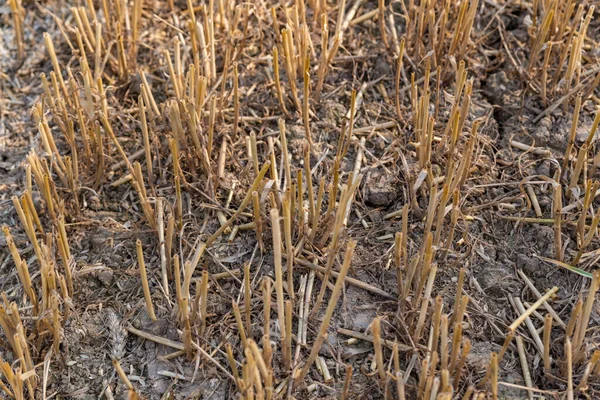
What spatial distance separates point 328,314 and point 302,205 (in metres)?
0.42

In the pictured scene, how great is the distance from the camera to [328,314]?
1758 millimetres

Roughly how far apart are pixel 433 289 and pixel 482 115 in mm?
718

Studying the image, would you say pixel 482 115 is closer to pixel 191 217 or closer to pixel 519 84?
pixel 519 84

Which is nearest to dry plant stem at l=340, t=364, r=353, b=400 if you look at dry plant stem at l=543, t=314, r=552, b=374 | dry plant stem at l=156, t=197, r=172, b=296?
dry plant stem at l=543, t=314, r=552, b=374

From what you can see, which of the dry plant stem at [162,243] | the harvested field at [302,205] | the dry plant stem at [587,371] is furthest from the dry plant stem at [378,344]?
the dry plant stem at [162,243]

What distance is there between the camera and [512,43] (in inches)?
107

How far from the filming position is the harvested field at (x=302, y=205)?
1.97 meters

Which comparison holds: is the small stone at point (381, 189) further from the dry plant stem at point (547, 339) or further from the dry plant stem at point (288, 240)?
the dry plant stem at point (547, 339)

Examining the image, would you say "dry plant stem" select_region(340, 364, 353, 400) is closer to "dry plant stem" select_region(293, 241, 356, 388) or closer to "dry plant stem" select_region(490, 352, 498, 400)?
"dry plant stem" select_region(293, 241, 356, 388)

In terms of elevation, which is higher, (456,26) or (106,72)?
(456,26)

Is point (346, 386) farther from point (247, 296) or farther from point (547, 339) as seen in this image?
point (547, 339)

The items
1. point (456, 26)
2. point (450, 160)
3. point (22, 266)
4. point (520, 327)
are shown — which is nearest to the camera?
point (22, 266)

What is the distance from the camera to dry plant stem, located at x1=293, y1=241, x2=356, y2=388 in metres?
1.69

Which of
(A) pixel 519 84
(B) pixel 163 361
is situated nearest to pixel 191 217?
(B) pixel 163 361
